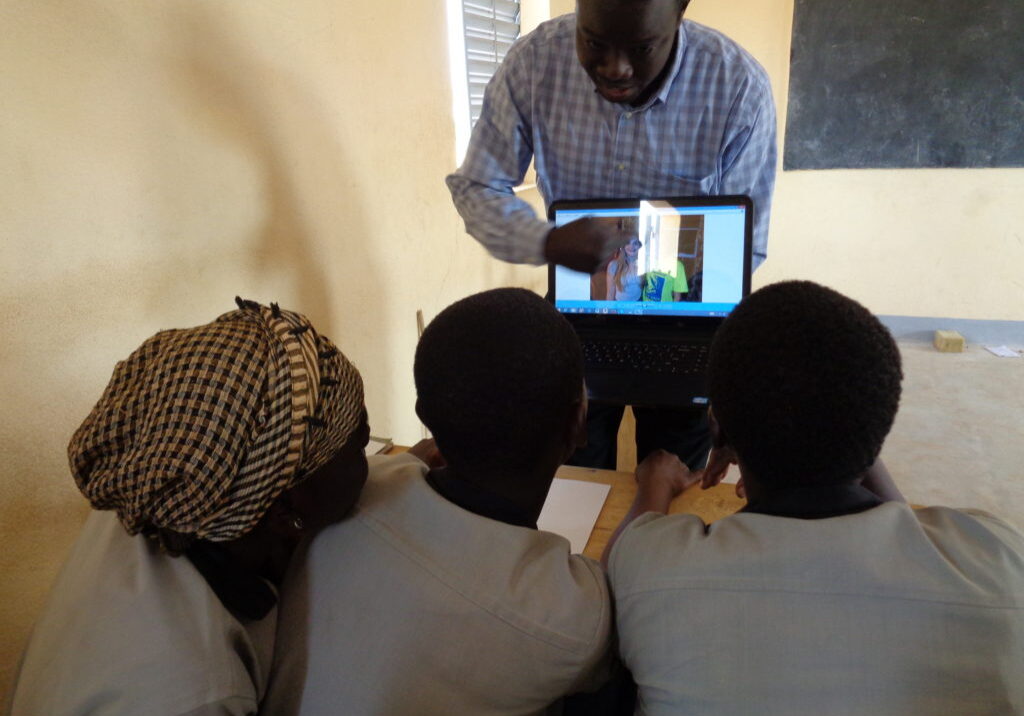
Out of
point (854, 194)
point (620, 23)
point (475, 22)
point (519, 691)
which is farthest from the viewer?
point (854, 194)

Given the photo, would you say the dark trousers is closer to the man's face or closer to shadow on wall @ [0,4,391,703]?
the man's face

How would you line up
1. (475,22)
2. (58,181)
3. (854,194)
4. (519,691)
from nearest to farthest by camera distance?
(519,691), (58,181), (475,22), (854,194)

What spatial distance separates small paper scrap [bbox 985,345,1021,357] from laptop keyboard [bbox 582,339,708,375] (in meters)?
3.06

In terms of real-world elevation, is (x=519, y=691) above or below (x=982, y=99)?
below

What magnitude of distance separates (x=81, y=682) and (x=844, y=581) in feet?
2.13

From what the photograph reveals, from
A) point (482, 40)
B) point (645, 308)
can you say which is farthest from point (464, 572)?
point (482, 40)

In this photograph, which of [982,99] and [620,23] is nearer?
[620,23]

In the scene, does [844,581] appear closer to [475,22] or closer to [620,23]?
[620,23]

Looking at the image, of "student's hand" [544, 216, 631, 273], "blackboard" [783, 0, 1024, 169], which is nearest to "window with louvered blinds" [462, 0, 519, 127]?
"student's hand" [544, 216, 631, 273]

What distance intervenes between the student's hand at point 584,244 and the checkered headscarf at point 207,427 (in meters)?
0.65

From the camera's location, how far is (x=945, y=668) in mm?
590

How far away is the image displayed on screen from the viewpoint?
138cm

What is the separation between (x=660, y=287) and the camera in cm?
143

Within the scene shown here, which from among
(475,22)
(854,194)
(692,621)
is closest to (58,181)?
(692,621)
